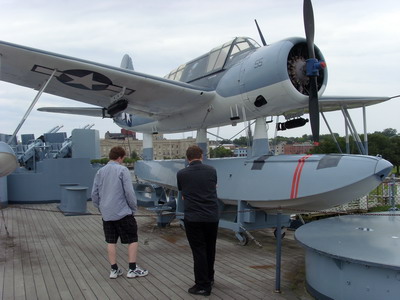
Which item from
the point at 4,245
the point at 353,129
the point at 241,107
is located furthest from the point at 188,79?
the point at 4,245

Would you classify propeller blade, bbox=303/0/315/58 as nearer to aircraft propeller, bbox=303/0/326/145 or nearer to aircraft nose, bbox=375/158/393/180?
aircraft propeller, bbox=303/0/326/145

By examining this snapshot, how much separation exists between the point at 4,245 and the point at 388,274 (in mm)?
6491

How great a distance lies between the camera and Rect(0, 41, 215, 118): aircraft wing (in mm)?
6844

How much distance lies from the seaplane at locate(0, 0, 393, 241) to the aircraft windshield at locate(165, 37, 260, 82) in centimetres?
2

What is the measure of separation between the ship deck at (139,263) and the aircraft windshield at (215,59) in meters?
3.83

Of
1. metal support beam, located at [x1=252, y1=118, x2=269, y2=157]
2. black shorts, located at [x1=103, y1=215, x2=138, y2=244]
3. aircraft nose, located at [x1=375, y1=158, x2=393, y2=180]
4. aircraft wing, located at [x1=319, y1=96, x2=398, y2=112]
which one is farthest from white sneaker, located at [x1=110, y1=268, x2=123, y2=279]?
aircraft wing, located at [x1=319, y1=96, x2=398, y2=112]

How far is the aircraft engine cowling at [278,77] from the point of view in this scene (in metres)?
6.98

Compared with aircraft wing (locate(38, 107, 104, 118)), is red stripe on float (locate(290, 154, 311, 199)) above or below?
below

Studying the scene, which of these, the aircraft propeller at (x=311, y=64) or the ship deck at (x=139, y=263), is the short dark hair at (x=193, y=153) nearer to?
the ship deck at (x=139, y=263)

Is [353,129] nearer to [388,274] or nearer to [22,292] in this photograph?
[388,274]

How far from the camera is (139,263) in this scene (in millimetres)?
5809

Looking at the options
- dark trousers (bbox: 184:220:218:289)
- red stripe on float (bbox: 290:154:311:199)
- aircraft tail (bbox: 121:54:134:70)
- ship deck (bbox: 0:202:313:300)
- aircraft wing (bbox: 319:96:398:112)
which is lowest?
ship deck (bbox: 0:202:313:300)

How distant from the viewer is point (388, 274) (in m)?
3.49

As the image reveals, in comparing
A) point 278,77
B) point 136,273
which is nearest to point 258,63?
point 278,77
